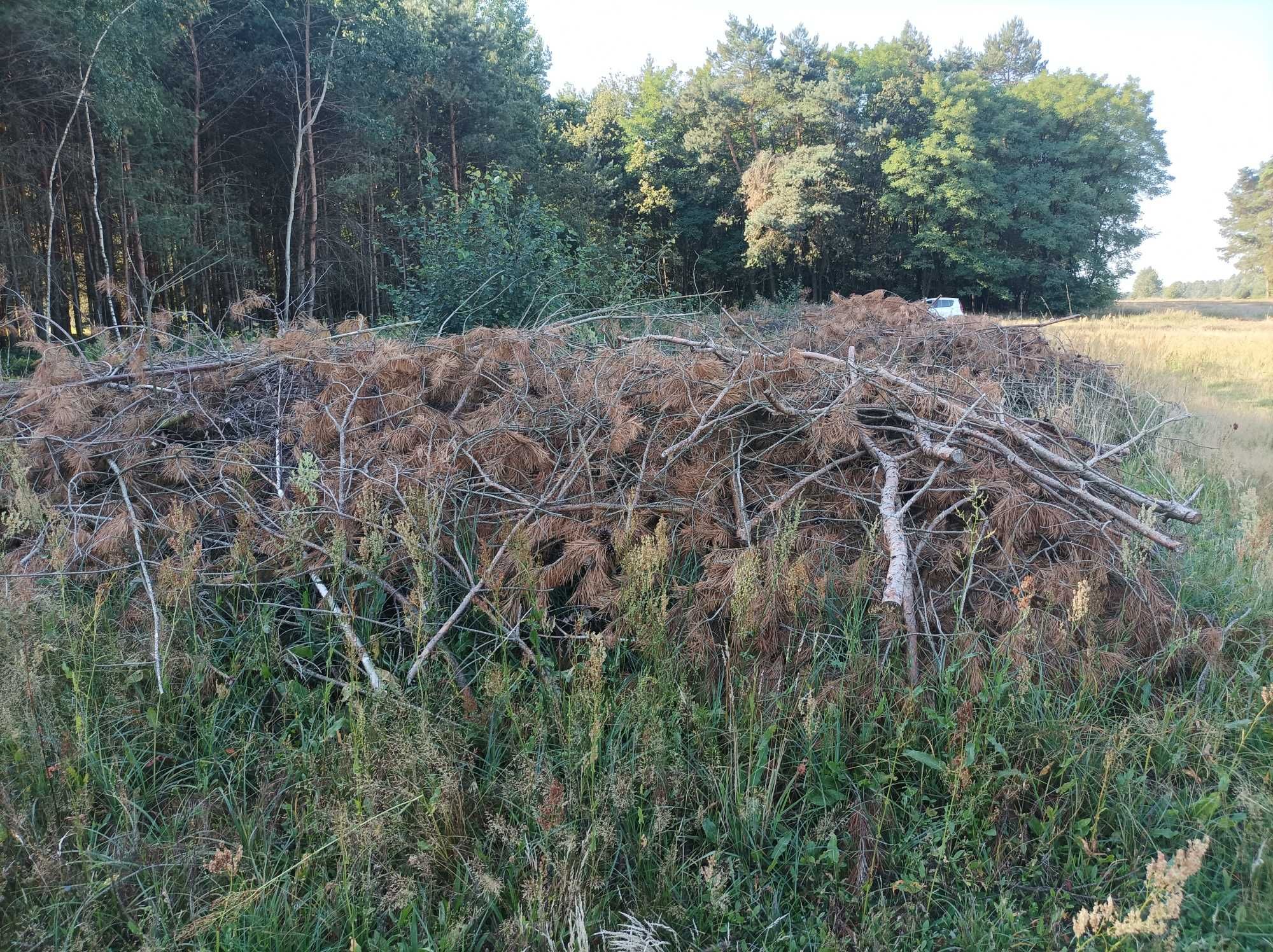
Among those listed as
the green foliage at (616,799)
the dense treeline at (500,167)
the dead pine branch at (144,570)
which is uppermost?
the dense treeline at (500,167)

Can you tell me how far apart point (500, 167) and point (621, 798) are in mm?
9667

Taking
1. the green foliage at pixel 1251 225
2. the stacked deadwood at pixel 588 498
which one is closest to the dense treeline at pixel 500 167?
the stacked deadwood at pixel 588 498

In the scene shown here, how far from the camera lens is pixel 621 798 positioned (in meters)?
1.87

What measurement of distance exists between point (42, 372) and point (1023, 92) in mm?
46677

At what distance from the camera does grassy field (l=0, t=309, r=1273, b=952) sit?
1.72 meters

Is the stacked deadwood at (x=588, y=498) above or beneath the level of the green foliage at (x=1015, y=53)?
beneath

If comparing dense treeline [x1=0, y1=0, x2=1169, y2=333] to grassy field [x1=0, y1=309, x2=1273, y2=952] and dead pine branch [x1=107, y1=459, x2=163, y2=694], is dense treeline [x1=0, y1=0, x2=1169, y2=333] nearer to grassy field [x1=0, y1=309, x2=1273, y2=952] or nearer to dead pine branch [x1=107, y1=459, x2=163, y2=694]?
dead pine branch [x1=107, y1=459, x2=163, y2=694]

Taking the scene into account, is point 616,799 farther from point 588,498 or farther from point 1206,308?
point 1206,308

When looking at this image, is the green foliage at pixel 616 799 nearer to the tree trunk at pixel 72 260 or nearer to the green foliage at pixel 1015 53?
the tree trunk at pixel 72 260

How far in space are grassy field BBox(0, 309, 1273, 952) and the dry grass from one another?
440 cm

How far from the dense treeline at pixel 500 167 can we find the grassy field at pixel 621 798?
2.96m

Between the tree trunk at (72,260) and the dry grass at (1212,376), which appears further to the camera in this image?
the tree trunk at (72,260)

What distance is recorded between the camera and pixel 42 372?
3980 millimetres

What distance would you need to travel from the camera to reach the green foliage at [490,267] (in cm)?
751
